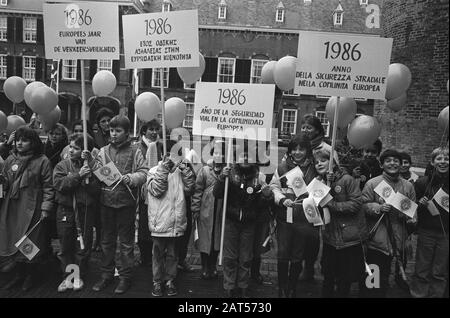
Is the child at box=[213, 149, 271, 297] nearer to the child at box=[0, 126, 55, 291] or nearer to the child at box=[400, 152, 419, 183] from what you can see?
the child at box=[400, 152, 419, 183]

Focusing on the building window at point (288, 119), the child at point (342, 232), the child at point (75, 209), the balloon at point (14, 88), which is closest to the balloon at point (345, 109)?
the child at point (342, 232)

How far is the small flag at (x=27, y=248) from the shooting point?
3990mm

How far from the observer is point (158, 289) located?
392cm

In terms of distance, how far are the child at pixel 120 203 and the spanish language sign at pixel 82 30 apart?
0.77 meters

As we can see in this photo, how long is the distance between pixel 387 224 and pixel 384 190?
34cm

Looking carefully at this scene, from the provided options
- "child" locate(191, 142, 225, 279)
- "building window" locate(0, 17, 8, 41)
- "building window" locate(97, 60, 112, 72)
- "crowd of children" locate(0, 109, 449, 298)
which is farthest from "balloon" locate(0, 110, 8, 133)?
"building window" locate(97, 60, 112, 72)

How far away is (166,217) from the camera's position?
391 centimetres

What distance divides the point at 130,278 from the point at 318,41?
3088 millimetres

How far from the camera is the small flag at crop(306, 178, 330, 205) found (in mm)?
3484

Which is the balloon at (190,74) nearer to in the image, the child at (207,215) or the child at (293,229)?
the child at (207,215)

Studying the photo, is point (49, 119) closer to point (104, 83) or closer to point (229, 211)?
point (104, 83)

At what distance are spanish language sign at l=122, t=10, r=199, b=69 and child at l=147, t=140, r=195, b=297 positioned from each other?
41.5 inches

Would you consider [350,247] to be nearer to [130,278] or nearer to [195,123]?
[195,123]

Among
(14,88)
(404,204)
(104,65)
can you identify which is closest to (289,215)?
(404,204)
